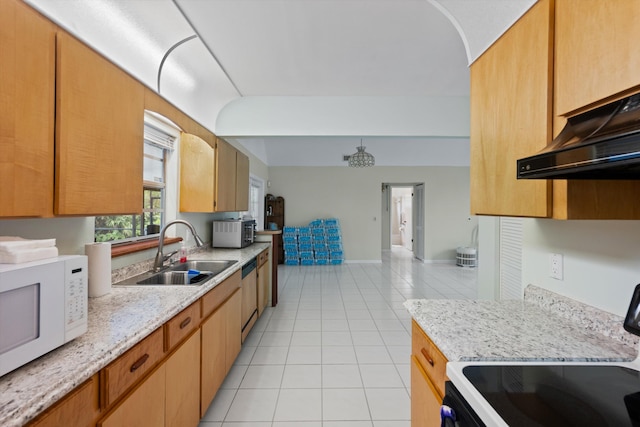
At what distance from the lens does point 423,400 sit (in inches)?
51.4

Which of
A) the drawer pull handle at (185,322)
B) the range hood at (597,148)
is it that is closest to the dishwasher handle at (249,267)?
the drawer pull handle at (185,322)

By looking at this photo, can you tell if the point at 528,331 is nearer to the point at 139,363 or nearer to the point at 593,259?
the point at 593,259

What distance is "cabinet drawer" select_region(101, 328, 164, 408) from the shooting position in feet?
3.27

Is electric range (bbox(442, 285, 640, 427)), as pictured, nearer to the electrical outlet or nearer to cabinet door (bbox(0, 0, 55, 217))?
the electrical outlet

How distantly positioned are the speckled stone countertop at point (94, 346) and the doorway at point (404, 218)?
703cm

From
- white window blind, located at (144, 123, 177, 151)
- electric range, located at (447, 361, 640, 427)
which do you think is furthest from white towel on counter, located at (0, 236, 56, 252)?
white window blind, located at (144, 123, 177, 151)

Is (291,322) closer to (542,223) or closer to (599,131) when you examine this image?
(542,223)

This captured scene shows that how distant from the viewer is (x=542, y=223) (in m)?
1.55

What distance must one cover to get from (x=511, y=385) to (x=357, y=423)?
1.34 metres

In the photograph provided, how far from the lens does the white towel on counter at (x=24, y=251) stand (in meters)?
0.90

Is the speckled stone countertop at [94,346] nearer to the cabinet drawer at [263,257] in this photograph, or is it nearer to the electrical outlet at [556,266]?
the cabinet drawer at [263,257]

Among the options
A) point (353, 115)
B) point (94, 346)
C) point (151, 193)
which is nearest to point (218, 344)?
point (94, 346)

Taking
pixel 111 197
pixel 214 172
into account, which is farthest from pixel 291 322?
pixel 111 197

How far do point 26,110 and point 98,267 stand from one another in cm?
86
